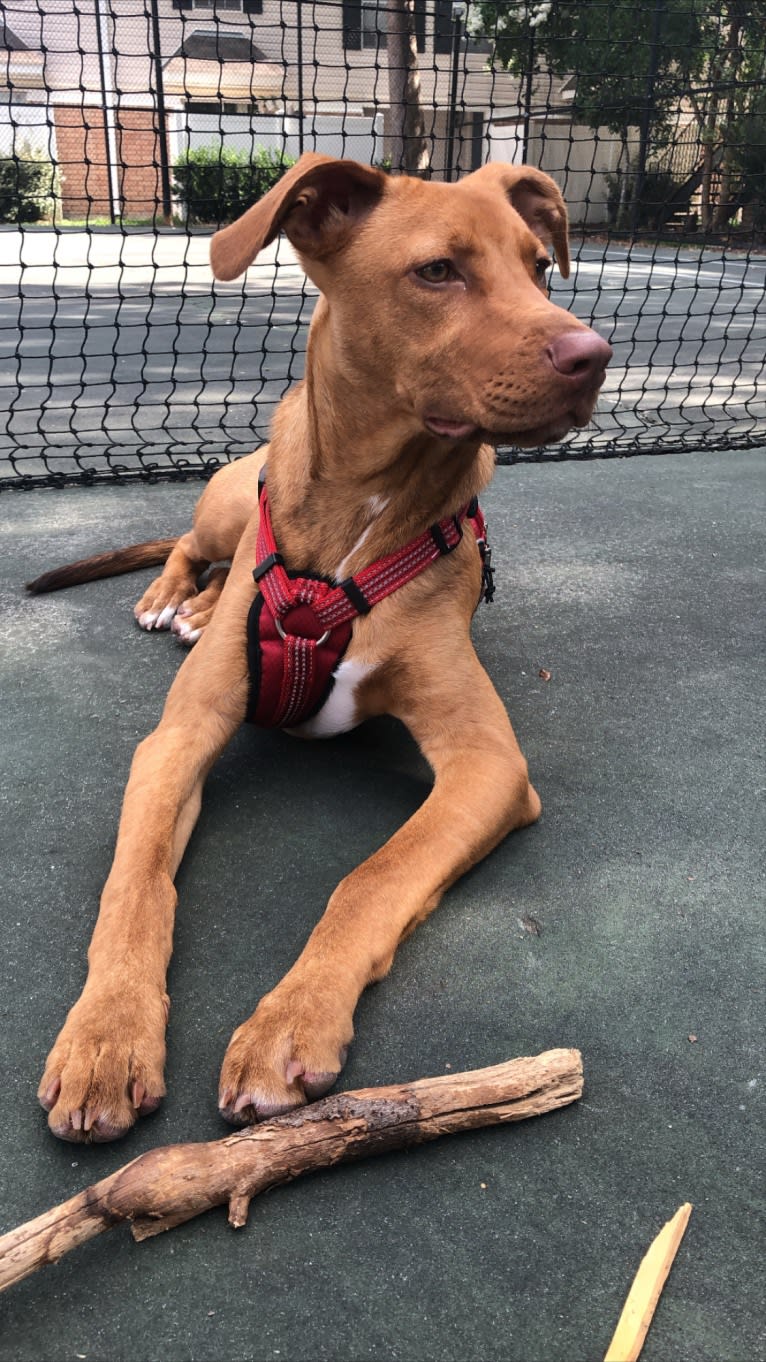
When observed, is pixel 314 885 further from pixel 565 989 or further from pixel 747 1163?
pixel 747 1163

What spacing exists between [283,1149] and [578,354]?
1.47m

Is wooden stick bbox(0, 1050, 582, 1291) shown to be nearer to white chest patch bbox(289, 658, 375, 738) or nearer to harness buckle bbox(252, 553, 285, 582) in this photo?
white chest patch bbox(289, 658, 375, 738)

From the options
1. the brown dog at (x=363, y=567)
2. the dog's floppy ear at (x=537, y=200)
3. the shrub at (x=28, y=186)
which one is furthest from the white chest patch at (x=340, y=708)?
the shrub at (x=28, y=186)

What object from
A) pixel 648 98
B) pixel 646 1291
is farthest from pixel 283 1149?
pixel 648 98

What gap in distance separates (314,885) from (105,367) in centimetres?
674

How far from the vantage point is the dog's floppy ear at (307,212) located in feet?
7.07

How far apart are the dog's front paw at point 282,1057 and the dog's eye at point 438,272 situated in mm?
1469

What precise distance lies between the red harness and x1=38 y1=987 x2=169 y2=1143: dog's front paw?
3.01ft

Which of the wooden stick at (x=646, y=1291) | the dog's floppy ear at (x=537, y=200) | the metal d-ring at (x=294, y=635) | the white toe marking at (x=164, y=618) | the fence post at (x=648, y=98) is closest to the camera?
the wooden stick at (x=646, y=1291)

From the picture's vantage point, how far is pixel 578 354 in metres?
1.99

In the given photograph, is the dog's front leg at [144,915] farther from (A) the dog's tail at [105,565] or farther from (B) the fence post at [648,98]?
(B) the fence post at [648,98]

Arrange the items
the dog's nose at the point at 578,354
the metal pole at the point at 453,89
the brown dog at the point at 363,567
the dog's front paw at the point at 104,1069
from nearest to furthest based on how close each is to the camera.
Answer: the dog's front paw at the point at 104,1069 → the brown dog at the point at 363,567 → the dog's nose at the point at 578,354 → the metal pole at the point at 453,89

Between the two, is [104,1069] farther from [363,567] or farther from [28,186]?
[28,186]

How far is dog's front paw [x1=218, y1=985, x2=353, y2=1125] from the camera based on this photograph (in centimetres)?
159
